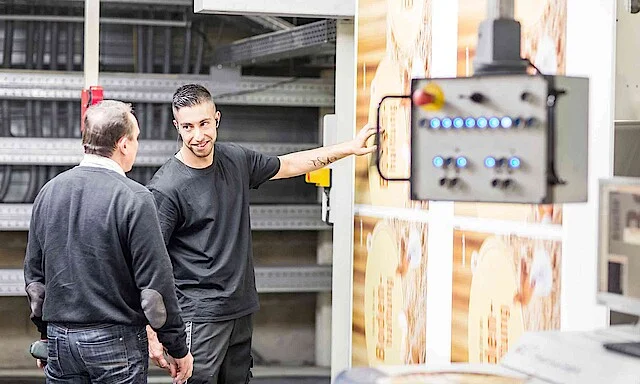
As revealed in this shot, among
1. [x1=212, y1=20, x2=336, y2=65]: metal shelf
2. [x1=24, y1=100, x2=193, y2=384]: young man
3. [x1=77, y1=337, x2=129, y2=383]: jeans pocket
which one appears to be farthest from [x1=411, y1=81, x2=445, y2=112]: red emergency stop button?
[x1=212, y1=20, x2=336, y2=65]: metal shelf

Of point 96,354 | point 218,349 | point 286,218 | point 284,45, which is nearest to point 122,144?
point 96,354

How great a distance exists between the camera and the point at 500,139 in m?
2.24

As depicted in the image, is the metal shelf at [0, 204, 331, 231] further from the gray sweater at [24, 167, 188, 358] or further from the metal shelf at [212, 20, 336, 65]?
the gray sweater at [24, 167, 188, 358]

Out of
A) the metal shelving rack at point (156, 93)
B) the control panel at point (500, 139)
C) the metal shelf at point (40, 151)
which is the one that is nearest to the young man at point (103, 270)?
the control panel at point (500, 139)

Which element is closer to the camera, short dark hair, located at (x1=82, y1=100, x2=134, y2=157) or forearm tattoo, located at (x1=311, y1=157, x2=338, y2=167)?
short dark hair, located at (x1=82, y1=100, x2=134, y2=157)

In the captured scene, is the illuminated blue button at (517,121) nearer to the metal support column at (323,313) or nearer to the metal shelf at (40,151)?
the metal shelf at (40,151)

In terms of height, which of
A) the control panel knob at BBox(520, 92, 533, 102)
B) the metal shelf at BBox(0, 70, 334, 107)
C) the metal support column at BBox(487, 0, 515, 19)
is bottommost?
the control panel knob at BBox(520, 92, 533, 102)

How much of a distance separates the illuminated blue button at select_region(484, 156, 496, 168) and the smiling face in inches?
72.5

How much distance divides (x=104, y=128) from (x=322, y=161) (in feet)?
3.21

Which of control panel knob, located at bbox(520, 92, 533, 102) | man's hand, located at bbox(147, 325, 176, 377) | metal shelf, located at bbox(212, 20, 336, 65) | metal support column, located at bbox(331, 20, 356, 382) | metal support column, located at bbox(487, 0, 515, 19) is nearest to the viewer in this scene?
control panel knob, located at bbox(520, 92, 533, 102)

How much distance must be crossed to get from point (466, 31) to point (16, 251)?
3.84 metres

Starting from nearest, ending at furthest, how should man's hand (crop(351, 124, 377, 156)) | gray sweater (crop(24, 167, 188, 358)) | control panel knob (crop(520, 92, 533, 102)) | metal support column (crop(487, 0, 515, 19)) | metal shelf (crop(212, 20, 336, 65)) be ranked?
1. control panel knob (crop(520, 92, 533, 102))
2. metal support column (crop(487, 0, 515, 19))
3. gray sweater (crop(24, 167, 188, 358))
4. man's hand (crop(351, 124, 377, 156))
5. metal shelf (crop(212, 20, 336, 65))

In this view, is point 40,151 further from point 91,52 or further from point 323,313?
point 323,313

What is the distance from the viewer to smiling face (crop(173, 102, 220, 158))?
3.91 meters
